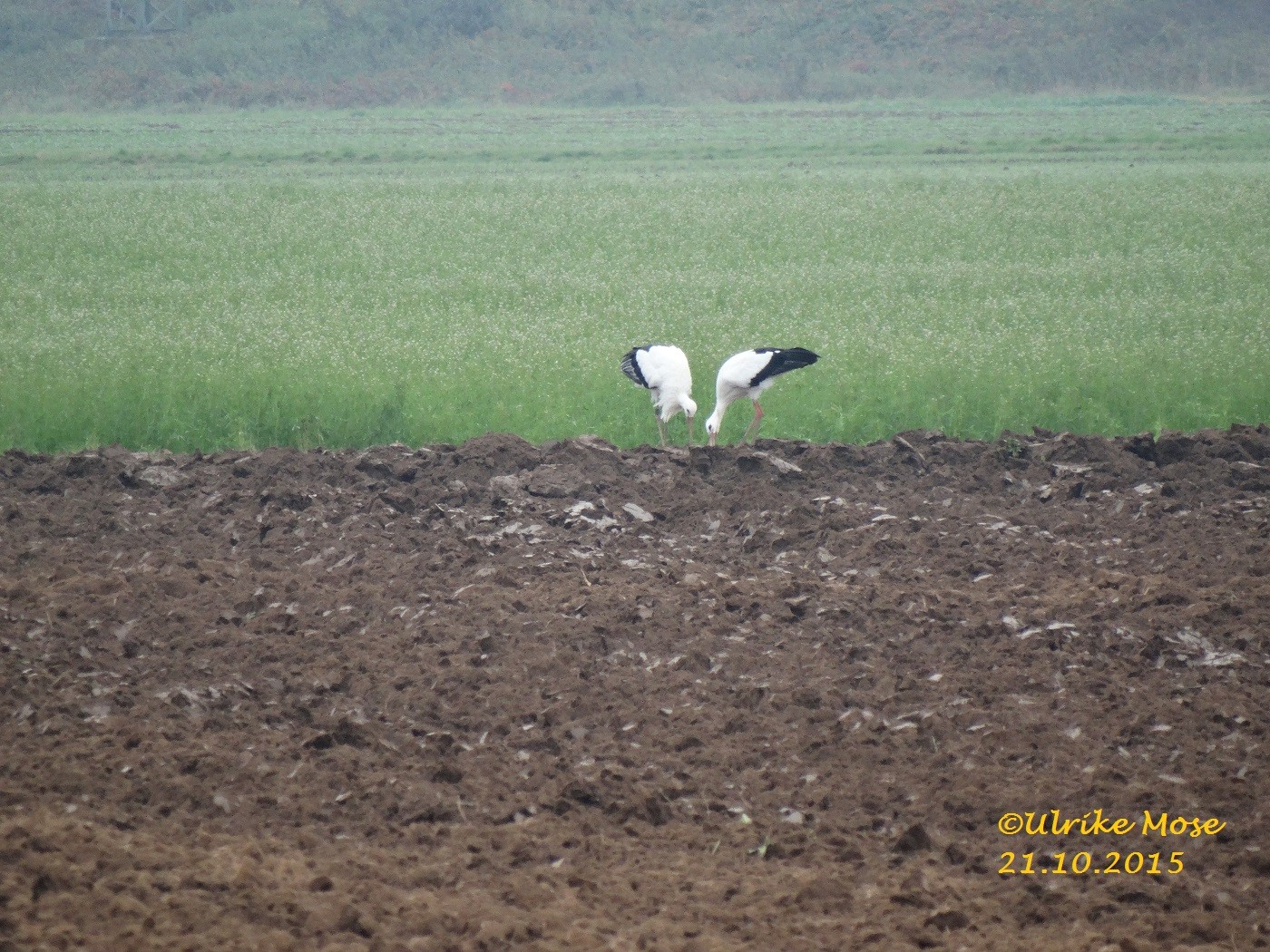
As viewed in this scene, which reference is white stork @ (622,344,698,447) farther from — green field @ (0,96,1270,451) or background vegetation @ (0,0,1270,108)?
background vegetation @ (0,0,1270,108)

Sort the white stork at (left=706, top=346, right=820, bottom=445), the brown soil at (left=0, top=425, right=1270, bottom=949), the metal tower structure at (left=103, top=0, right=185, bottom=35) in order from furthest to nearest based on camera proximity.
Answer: the metal tower structure at (left=103, top=0, right=185, bottom=35)
the white stork at (left=706, top=346, right=820, bottom=445)
the brown soil at (left=0, top=425, right=1270, bottom=949)

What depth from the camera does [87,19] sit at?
66750 mm

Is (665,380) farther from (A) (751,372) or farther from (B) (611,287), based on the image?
(B) (611,287)

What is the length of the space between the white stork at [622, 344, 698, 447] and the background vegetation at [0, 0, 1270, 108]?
5305cm

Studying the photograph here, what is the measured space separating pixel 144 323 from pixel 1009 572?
11723 millimetres

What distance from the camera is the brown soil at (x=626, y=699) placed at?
5.02m

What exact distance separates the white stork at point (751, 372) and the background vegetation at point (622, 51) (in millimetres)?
53373

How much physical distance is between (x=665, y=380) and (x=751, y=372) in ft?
2.52

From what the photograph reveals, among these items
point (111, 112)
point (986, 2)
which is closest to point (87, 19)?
point (111, 112)

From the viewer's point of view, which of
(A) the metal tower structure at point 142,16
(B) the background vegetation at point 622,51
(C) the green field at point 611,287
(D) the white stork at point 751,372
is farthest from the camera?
(A) the metal tower structure at point 142,16

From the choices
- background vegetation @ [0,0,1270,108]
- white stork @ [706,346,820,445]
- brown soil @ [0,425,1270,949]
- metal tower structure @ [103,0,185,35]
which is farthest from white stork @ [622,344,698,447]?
metal tower structure @ [103,0,185,35]

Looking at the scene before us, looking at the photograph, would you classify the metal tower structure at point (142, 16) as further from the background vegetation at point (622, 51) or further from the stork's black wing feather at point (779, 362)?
the stork's black wing feather at point (779, 362)

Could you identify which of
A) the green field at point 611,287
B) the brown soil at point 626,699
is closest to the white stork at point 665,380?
the green field at point 611,287

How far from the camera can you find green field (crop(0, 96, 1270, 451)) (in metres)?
12.7
